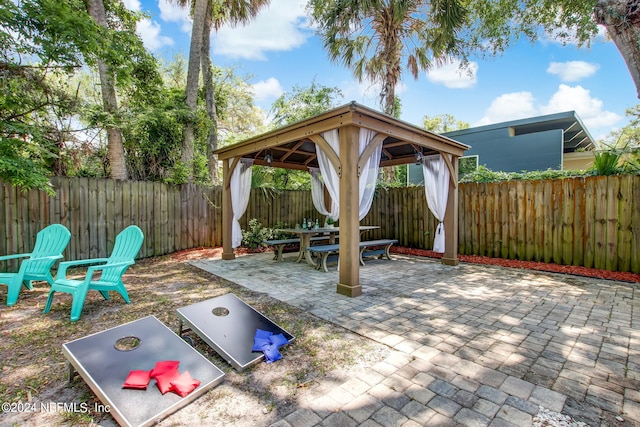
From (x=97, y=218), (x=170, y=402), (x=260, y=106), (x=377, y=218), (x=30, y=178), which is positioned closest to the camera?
(x=170, y=402)

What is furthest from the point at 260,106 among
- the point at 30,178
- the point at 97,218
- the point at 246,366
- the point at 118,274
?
the point at 246,366

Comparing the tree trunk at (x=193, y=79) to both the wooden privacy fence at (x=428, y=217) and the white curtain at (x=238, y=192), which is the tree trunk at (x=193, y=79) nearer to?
the wooden privacy fence at (x=428, y=217)

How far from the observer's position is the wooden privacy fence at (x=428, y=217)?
4699 mm

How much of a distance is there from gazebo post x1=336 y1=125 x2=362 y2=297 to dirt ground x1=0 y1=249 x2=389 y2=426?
0.89 metres

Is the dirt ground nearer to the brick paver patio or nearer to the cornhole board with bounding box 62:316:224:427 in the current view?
the cornhole board with bounding box 62:316:224:427

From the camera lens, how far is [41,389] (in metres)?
1.86

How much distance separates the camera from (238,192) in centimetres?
630

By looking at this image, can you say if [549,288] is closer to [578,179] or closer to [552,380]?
[578,179]

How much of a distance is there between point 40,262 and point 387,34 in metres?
8.98

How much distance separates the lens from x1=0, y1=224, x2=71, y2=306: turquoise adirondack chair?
342 centimetres

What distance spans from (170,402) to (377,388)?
122 cm

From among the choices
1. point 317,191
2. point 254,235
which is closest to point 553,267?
point 317,191

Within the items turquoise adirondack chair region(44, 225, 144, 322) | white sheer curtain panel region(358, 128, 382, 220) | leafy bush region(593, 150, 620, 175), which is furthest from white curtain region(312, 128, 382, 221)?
leafy bush region(593, 150, 620, 175)

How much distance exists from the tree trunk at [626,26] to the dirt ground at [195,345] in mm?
4097
